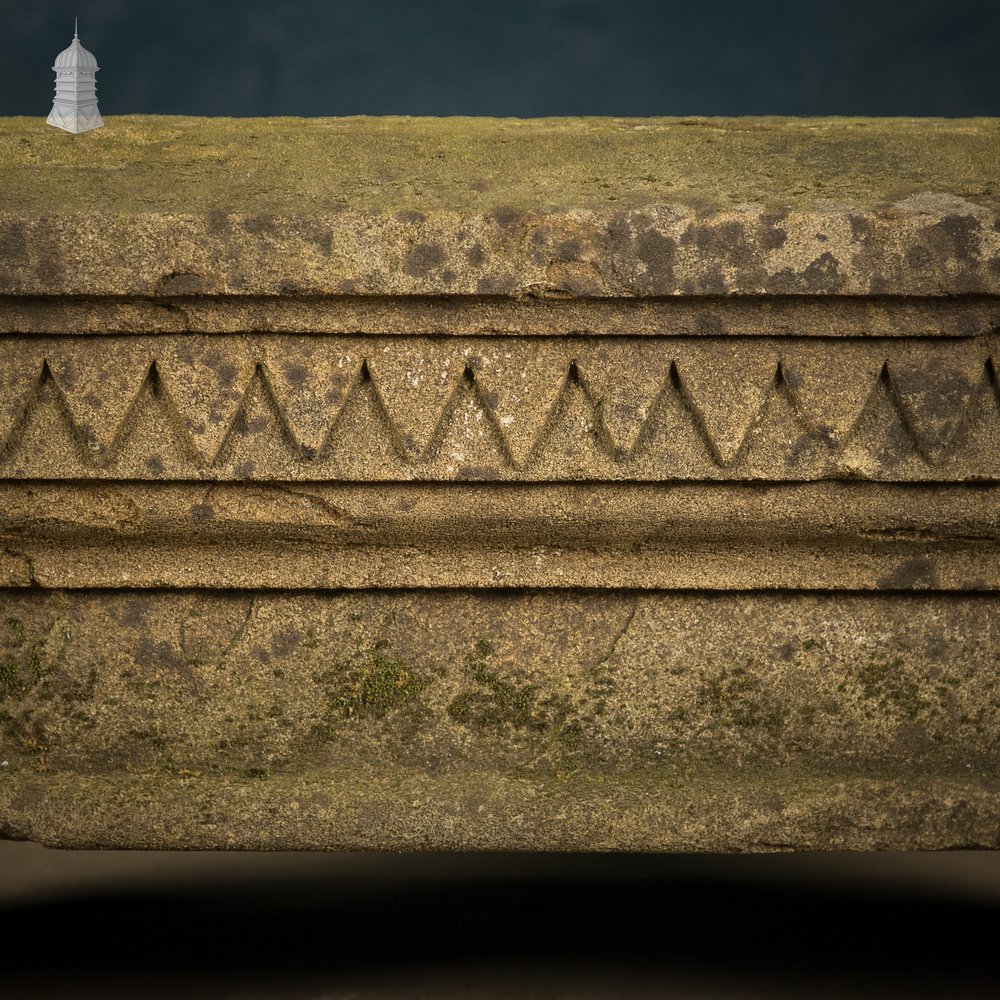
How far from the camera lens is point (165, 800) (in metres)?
1.72

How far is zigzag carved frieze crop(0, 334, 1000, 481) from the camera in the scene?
166 centimetres

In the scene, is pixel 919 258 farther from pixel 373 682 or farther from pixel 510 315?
pixel 373 682

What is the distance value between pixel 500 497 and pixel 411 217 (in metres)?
0.33

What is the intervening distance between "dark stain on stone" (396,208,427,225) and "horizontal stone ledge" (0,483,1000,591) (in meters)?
0.30

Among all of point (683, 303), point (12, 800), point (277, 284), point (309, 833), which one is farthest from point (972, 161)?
point (12, 800)

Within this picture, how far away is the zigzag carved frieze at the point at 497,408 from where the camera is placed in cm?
166

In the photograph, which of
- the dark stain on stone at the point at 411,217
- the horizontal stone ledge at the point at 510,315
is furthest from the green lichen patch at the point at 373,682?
the dark stain on stone at the point at 411,217

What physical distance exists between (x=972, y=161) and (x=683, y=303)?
420mm
